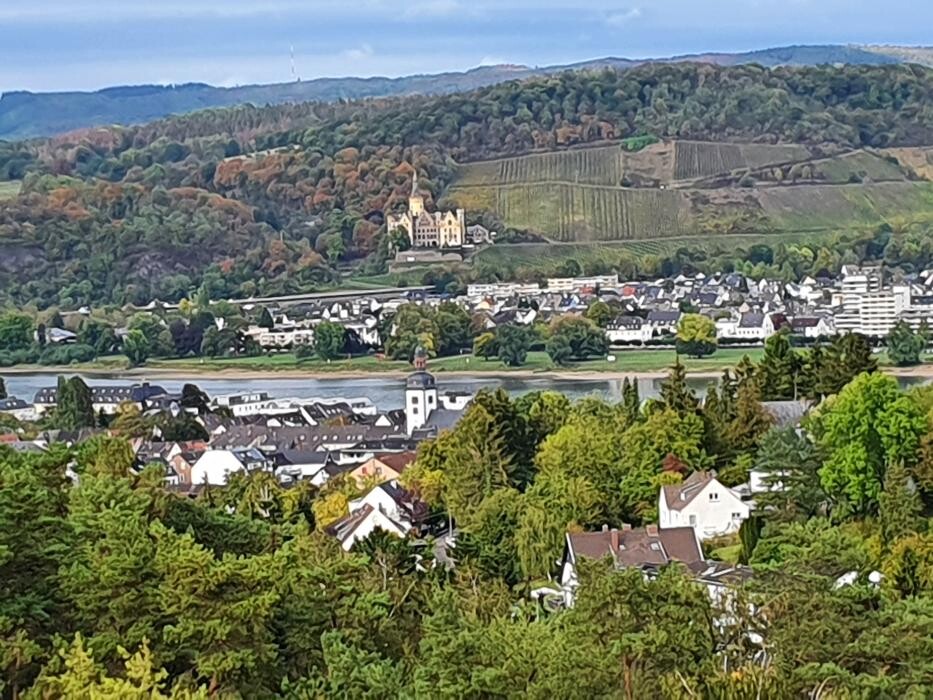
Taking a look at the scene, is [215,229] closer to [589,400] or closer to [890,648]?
[589,400]

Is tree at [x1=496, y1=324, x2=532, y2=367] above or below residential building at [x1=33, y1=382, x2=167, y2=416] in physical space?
below

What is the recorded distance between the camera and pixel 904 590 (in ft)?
33.6

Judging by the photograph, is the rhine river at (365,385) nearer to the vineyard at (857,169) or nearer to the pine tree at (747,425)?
the pine tree at (747,425)

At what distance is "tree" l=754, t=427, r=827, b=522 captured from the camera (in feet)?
43.0

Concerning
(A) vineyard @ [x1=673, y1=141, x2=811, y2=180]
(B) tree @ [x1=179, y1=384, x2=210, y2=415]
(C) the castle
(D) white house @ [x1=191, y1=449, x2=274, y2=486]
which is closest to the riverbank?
(B) tree @ [x1=179, y1=384, x2=210, y2=415]

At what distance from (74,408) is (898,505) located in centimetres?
1730

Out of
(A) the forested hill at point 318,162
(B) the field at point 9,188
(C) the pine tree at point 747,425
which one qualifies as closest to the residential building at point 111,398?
(C) the pine tree at point 747,425

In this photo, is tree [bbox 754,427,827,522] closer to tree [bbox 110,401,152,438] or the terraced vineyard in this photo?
tree [bbox 110,401,152,438]

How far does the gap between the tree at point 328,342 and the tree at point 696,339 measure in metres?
7.79

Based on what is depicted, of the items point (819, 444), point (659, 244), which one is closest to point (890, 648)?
point (819, 444)

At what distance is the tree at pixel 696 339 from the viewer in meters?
37.4

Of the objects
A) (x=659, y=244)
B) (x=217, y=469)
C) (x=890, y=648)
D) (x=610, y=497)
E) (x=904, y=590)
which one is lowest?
(x=659, y=244)

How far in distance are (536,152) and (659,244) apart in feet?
42.1

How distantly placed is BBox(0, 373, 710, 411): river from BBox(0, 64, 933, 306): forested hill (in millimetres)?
15157
